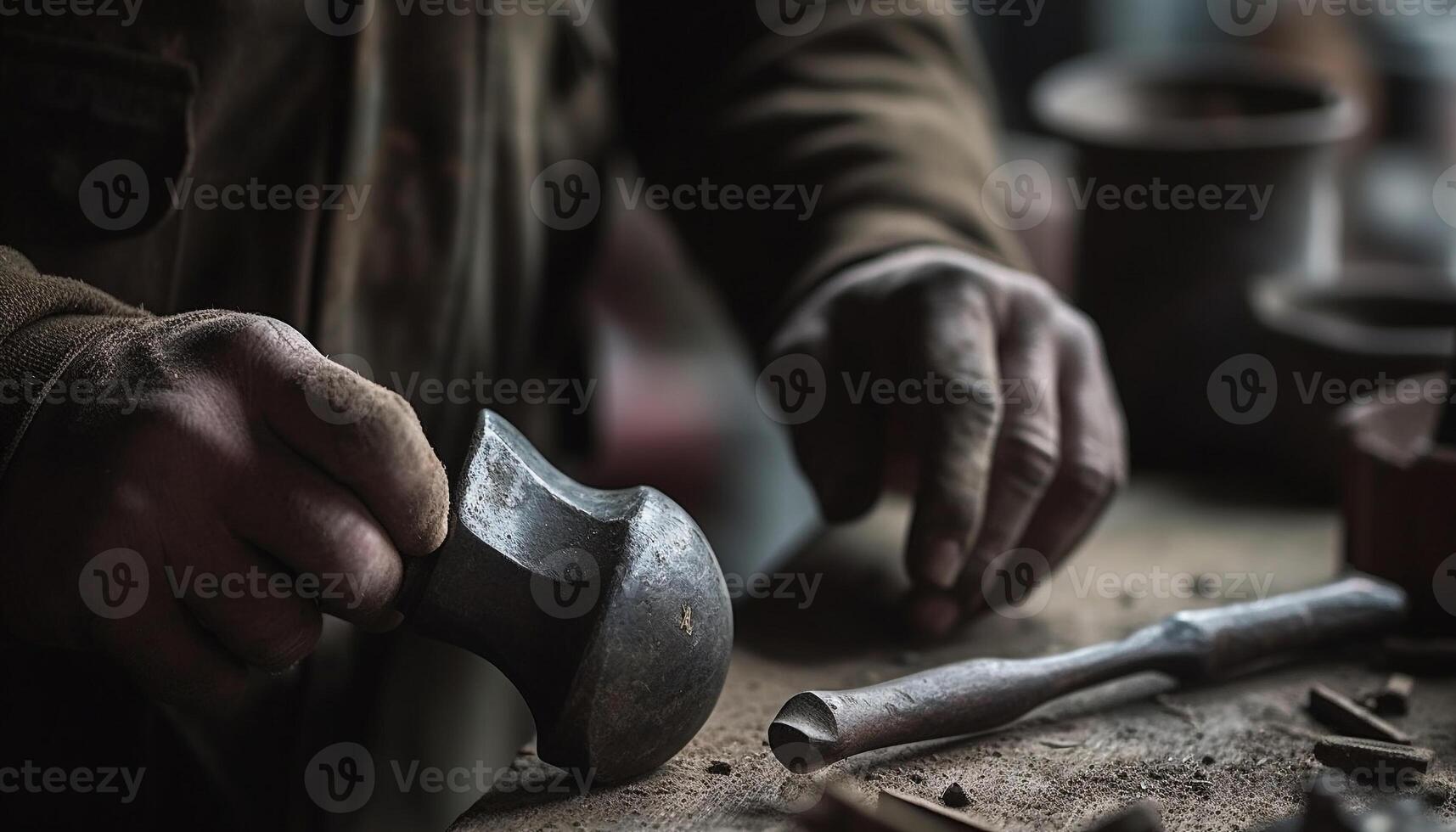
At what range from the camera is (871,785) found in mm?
903

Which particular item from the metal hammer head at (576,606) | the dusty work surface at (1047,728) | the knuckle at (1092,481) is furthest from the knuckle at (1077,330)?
the metal hammer head at (576,606)

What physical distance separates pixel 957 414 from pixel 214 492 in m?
0.65

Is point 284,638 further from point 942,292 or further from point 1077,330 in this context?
point 1077,330

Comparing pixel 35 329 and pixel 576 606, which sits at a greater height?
pixel 35 329

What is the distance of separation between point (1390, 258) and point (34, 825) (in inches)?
90.2

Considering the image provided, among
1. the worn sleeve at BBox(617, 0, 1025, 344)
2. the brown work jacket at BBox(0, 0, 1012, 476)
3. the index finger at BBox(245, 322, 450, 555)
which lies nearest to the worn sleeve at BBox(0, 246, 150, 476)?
the brown work jacket at BBox(0, 0, 1012, 476)

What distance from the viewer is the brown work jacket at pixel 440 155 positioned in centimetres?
115

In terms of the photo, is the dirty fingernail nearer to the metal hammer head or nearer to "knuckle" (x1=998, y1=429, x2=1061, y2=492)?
"knuckle" (x1=998, y1=429, x2=1061, y2=492)

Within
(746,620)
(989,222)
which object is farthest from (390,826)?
(989,222)

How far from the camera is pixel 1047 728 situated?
1.01 meters

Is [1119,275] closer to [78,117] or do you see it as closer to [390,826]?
[390,826]

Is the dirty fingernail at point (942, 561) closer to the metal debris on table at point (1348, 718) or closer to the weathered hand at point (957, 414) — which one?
the weathered hand at point (957, 414)

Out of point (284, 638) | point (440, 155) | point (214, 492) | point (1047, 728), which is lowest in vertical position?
point (1047, 728)

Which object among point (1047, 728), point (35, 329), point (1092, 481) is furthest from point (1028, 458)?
point (35, 329)
